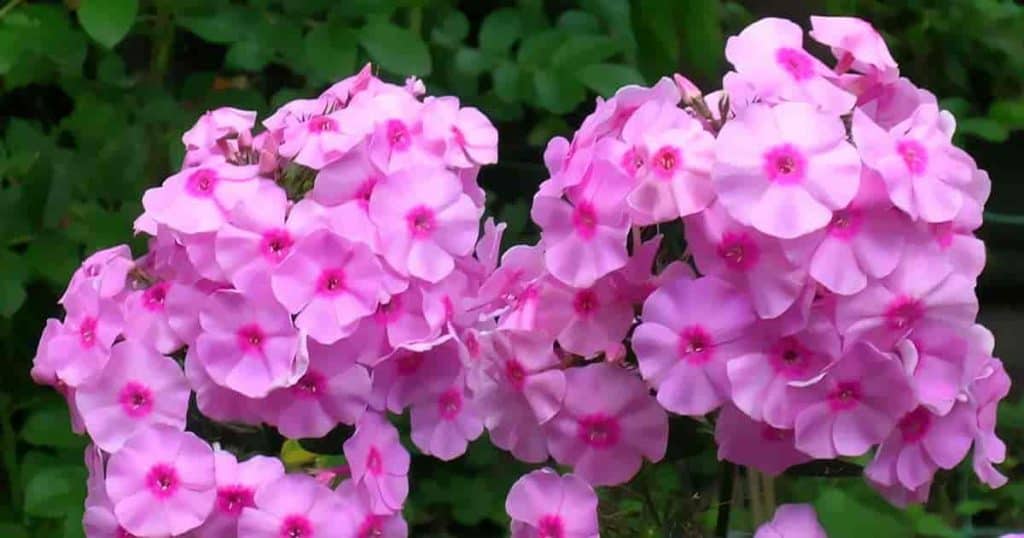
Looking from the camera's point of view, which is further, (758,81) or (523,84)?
(523,84)

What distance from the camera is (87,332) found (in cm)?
62

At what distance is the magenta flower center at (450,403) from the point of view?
2.03 feet

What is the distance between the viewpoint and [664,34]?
1.10m

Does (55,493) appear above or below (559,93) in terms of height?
below

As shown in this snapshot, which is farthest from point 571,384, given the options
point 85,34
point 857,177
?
point 85,34

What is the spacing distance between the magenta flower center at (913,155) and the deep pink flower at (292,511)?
279 millimetres

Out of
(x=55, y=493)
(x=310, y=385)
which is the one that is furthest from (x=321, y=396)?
(x=55, y=493)

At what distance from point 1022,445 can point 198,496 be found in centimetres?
129

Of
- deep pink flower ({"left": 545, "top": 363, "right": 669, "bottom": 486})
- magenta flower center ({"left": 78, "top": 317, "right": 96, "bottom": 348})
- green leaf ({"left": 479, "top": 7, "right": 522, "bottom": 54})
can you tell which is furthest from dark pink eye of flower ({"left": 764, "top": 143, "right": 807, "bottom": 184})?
green leaf ({"left": 479, "top": 7, "right": 522, "bottom": 54})

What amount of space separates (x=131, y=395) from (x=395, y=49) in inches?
21.4

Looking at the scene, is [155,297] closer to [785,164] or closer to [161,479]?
[161,479]

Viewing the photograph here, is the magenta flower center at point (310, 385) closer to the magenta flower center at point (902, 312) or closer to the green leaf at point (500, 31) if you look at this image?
the magenta flower center at point (902, 312)

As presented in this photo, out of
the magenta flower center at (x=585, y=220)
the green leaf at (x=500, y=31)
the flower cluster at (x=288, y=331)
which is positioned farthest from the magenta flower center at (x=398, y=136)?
the green leaf at (x=500, y=31)

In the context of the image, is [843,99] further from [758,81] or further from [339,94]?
[339,94]
